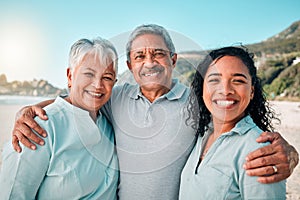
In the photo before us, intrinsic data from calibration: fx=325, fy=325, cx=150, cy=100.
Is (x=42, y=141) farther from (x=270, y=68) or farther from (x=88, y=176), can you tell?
(x=270, y=68)

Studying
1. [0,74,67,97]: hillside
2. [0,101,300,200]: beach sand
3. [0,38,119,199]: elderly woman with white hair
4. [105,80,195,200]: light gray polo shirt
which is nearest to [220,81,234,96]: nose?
[105,80,195,200]: light gray polo shirt

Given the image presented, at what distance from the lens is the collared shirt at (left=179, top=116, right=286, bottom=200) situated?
5.50ft

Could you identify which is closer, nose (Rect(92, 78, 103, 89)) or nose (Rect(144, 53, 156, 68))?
nose (Rect(92, 78, 103, 89))

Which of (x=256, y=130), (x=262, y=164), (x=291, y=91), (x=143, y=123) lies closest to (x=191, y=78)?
(x=143, y=123)

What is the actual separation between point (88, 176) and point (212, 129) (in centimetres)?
90

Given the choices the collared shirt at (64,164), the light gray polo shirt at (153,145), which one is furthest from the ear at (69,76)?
the light gray polo shirt at (153,145)

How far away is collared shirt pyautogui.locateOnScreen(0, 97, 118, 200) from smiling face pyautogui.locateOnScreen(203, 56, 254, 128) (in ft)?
2.75

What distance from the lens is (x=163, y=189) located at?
2.24 metres

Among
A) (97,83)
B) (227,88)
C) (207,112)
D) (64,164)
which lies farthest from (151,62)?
(64,164)

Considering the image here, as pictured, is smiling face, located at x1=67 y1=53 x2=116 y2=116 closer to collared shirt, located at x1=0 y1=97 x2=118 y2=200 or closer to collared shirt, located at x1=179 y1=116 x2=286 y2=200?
collared shirt, located at x1=0 y1=97 x2=118 y2=200

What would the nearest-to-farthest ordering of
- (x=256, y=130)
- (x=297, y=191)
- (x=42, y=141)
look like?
1. (x=256, y=130)
2. (x=42, y=141)
3. (x=297, y=191)

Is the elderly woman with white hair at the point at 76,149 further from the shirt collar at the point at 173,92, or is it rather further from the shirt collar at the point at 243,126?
the shirt collar at the point at 243,126

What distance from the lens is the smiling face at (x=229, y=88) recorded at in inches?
76.4

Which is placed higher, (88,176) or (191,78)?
(191,78)
